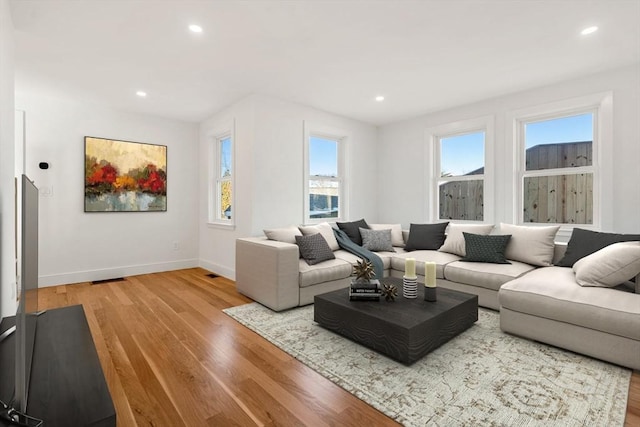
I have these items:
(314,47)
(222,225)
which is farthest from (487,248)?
(222,225)

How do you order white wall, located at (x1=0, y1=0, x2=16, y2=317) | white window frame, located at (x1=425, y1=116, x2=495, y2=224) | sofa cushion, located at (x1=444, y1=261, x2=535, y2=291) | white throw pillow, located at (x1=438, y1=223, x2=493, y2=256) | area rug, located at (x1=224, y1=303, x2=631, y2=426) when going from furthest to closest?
white window frame, located at (x1=425, y1=116, x2=495, y2=224), white throw pillow, located at (x1=438, y1=223, x2=493, y2=256), sofa cushion, located at (x1=444, y1=261, x2=535, y2=291), white wall, located at (x1=0, y1=0, x2=16, y2=317), area rug, located at (x1=224, y1=303, x2=631, y2=426)

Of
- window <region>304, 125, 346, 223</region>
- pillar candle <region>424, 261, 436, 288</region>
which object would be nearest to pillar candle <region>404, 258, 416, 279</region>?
pillar candle <region>424, 261, 436, 288</region>

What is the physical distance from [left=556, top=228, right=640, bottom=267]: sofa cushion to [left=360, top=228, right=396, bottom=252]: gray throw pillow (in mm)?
1889

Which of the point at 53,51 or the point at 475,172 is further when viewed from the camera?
the point at 475,172

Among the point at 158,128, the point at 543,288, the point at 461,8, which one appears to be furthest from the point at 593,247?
the point at 158,128

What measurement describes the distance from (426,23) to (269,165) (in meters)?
2.39

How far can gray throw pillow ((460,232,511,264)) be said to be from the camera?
3340mm

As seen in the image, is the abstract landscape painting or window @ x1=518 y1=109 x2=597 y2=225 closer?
window @ x1=518 y1=109 x2=597 y2=225

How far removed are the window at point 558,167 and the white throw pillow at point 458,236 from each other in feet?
2.29

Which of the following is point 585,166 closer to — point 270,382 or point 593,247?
point 593,247

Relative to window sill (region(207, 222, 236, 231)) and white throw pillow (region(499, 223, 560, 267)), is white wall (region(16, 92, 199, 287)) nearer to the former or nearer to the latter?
window sill (region(207, 222, 236, 231))

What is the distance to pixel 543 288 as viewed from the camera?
95.0 inches

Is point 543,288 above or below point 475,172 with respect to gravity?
below

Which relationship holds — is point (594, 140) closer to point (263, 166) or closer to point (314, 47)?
point (314, 47)
